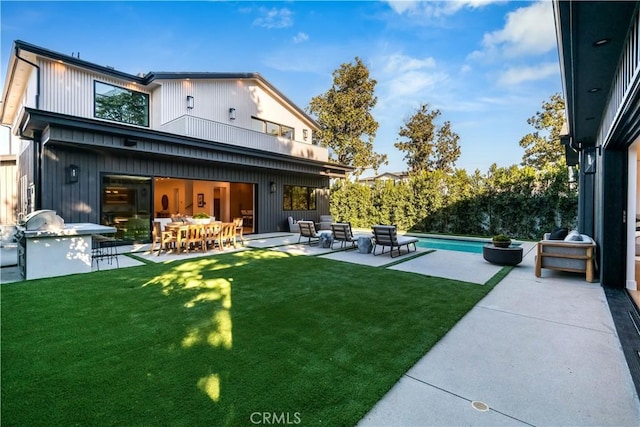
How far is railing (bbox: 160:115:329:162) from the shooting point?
38.6ft

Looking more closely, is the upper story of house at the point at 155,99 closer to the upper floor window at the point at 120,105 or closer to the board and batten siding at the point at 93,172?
the upper floor window at the point at 120,105

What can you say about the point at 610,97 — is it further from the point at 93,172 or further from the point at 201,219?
the point at 93,172

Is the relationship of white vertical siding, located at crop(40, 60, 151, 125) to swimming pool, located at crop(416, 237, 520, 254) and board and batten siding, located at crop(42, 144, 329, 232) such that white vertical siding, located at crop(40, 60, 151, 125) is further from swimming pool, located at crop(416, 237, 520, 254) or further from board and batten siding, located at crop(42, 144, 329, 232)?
swimming pool, located at crop(416, 237, 520, 254)

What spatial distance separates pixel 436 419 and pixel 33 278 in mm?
6930

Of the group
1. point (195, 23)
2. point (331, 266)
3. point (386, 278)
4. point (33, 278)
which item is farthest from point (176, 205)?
point (386, 278)

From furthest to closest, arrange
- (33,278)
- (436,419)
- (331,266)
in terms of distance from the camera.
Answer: (331,266), (33,278), (436,419)

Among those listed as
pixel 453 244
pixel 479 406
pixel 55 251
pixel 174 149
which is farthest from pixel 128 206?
pixel 453 244

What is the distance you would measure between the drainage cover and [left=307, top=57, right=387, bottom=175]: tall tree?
20770 mm

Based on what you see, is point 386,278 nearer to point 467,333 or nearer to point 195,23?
point 467,333

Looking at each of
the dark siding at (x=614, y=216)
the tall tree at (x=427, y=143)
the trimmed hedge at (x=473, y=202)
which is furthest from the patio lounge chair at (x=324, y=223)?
the tall tree at (x=427, y=143)

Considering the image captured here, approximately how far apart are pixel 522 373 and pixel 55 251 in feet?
24.9

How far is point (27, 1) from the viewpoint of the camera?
10016 millimetres

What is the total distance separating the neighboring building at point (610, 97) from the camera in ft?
8.78

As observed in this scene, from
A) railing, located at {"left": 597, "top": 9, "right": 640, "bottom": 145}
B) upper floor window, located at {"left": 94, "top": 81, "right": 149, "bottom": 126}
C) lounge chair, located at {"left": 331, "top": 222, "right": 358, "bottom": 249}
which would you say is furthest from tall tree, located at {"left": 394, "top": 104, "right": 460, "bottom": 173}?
railing, located at {"left": 597, "top": 9, "right": 640, "bottom": 145}
